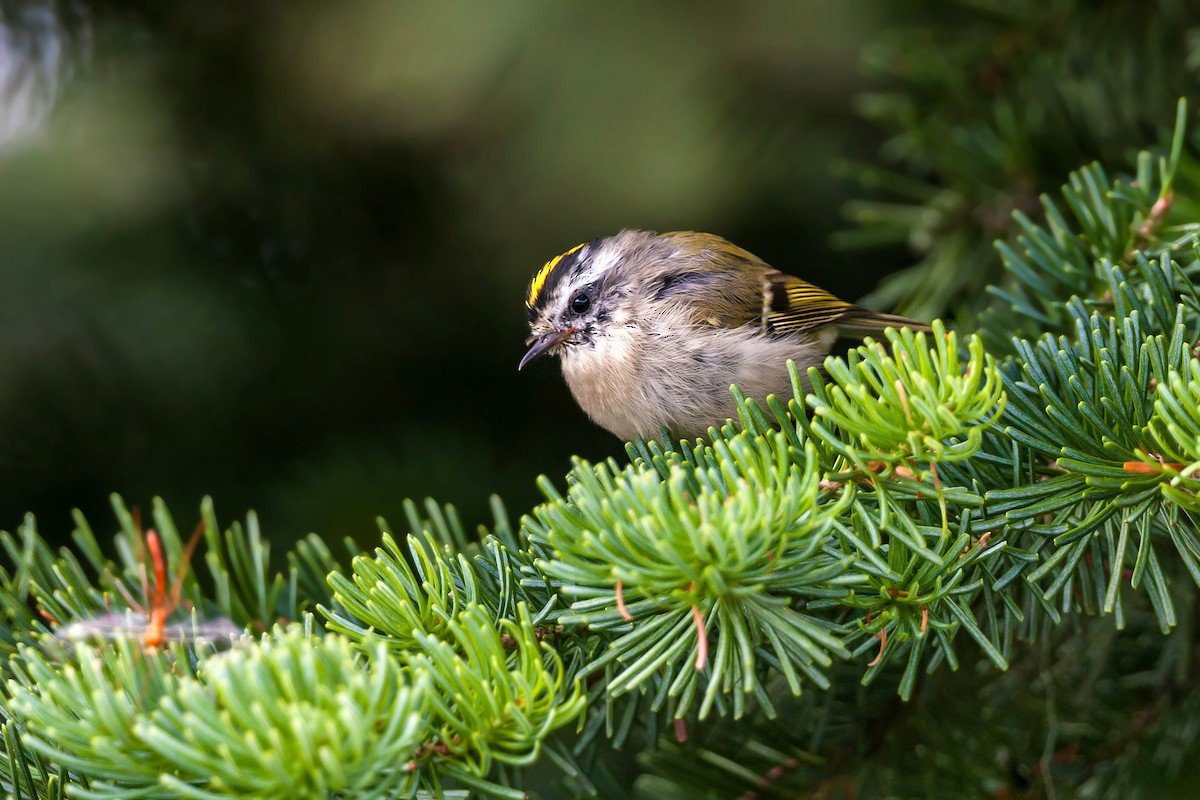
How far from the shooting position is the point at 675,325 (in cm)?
190

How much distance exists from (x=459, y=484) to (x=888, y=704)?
0.96 meters

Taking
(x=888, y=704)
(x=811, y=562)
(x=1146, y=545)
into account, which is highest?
(x=811, y=562)

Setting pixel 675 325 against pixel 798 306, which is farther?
pixel 798 306

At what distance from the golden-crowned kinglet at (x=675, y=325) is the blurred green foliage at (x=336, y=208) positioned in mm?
156

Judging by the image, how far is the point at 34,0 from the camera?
1.89m

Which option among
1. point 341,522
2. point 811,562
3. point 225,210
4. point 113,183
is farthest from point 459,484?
point 811,562

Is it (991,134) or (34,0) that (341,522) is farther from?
(991,134)

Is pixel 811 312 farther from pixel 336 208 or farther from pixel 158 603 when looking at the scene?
pixel 158 603

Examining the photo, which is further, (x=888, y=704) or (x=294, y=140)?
(x=294, y=140)

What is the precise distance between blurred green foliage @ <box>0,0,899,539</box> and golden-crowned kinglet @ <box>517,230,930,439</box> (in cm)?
16

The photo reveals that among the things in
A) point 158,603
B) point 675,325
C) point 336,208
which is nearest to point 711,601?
point 158,603

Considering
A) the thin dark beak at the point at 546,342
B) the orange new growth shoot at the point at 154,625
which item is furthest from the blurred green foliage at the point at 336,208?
the orange new growth shoot at the point at 154,625

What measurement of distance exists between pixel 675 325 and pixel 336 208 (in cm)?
83

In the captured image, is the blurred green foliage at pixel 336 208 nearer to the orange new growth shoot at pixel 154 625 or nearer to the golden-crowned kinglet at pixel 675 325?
the golden-crowned kinglet at pixel 675 325
